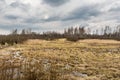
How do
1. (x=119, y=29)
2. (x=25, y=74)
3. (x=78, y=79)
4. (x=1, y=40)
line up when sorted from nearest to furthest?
(x=25, y=74)
(x=78, y=79)
(x=1, y=40)
(x=119, y=29)

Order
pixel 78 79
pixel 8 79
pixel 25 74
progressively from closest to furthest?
pixel 8 79, pixel 25 74, pixel 78 79

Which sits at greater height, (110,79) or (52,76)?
(52,76)

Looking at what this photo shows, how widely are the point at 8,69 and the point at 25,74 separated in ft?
2.46

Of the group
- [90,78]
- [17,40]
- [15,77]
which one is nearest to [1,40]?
[17,40]

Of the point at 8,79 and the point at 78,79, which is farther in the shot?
the point at 78,79

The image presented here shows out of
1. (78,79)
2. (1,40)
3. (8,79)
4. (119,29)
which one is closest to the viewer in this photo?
(8,79)

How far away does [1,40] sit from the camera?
3477 inches

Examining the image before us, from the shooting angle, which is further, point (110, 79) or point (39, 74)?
point (110, 79)

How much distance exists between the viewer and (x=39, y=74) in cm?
966

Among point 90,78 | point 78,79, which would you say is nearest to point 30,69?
point 78,79

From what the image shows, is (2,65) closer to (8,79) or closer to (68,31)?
(8,79)

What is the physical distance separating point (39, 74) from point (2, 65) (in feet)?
5.06

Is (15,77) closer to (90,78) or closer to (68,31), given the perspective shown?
(90,78)

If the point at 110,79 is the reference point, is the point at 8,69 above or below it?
above
